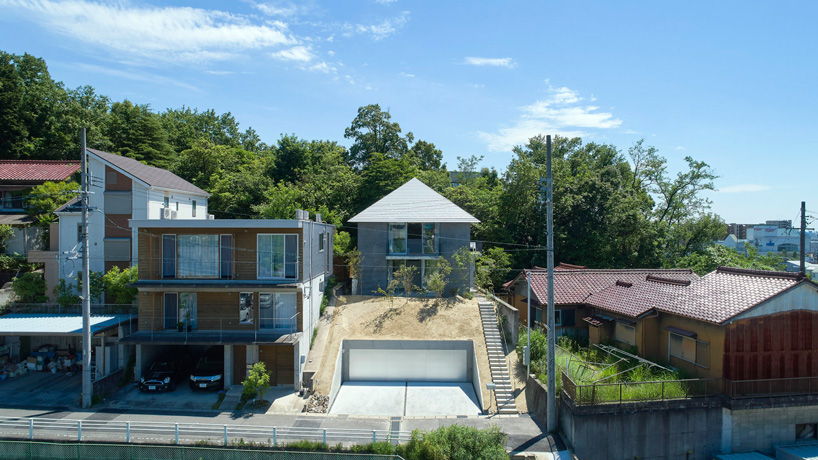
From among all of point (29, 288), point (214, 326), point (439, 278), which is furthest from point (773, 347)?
point (29, 288)

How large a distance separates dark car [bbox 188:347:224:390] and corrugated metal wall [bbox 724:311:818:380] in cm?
1963

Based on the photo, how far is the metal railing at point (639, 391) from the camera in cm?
1448

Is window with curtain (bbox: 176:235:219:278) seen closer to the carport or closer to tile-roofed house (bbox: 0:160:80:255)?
the carport

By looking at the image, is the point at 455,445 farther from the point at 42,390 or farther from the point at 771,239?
the point at 771,239

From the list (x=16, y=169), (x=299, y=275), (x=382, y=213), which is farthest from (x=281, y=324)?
(x=16, y=169)

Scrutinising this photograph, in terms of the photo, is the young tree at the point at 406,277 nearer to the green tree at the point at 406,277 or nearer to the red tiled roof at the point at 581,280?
the green tree at the point at 406,277

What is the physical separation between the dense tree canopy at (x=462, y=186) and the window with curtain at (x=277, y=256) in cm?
1190

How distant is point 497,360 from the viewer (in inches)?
767

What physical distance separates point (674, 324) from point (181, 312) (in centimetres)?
2099

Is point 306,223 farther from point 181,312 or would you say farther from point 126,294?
point 126,294

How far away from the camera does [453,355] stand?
68.0ft

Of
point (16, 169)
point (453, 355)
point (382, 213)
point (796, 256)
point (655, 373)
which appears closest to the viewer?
point (655, 373)

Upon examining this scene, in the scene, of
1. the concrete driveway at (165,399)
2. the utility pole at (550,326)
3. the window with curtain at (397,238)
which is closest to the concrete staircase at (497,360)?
the utility pole at (550,326)

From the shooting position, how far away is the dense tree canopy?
105 ft
